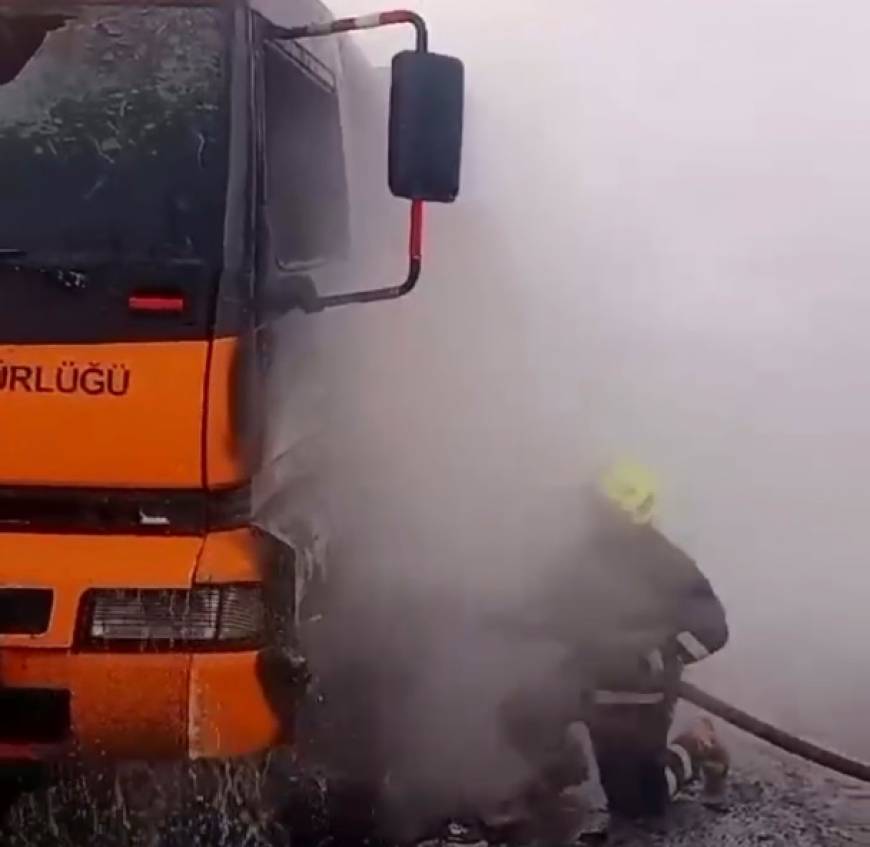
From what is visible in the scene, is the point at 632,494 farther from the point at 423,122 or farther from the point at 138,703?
the point at 138,703

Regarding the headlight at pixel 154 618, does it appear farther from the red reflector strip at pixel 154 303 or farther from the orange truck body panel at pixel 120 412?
the red reflector strip at pixel 154 303

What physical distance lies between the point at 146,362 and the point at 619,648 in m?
1.97

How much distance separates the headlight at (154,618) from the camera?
13.6 feet

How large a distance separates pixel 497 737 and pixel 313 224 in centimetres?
172

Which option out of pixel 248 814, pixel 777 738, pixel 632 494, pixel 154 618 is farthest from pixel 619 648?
pixel 154 618

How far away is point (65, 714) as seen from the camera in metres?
4.14

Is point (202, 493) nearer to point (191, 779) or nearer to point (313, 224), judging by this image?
point (191, 779)

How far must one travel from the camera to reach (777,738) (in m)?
5.66

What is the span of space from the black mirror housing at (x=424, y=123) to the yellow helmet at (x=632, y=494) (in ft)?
4.77

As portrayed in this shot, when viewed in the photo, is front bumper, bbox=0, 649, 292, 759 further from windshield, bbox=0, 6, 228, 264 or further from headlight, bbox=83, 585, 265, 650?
windshield, bbox=0, 6, 228, 264

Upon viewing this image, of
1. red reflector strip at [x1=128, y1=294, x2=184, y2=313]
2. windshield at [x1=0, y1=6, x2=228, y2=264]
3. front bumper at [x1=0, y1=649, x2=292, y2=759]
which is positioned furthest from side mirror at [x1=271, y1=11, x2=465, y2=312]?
front bumper at [x1=0, y1=649, x2=292, y2=759]

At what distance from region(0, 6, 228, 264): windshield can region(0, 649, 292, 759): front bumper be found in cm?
96

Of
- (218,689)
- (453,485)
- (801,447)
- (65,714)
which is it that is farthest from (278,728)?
(801,447)

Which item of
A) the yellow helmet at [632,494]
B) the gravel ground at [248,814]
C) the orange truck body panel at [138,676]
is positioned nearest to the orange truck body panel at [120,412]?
the orange truck body panel at [138,676]
